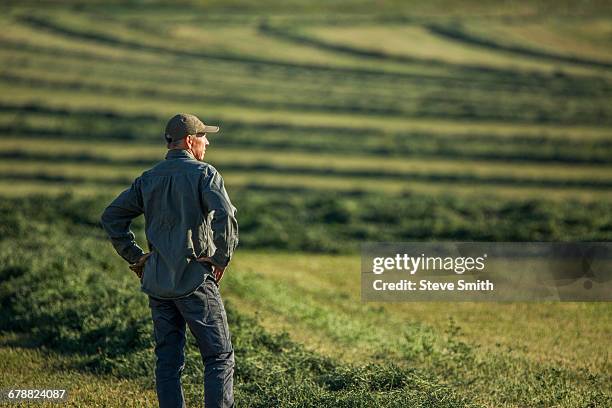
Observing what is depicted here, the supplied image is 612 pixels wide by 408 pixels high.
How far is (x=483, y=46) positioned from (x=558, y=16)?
8078 mm

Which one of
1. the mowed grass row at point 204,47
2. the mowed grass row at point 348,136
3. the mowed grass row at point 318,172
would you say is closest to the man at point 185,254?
the mowed grass row at point 318,172

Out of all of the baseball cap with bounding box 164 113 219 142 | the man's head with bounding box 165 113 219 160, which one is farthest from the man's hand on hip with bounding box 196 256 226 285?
the baseball cap with bounding box 164 113 219 142

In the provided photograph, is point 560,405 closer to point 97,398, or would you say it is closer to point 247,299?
point 97,398

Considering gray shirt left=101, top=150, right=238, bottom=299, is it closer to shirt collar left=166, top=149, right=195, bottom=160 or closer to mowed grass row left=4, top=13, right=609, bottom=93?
shirt collar left=166, top=149, right=195, bottom=160

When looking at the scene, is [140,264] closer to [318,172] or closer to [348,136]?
[318,172]

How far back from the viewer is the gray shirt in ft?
20.2

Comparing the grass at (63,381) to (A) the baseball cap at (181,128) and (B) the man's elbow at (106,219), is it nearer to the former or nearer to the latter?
(B) the man's elbow at (106,219)

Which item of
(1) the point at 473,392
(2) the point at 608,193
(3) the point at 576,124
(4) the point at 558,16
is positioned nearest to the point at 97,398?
(1) the point at 473,392

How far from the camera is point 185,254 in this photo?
6238 mm

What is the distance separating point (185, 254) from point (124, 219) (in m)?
0.60

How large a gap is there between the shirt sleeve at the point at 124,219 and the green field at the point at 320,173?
1.66 m

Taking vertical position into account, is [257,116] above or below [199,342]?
below

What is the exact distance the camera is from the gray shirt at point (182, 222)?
6.17 m

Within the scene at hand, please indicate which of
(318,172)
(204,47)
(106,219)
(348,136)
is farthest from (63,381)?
(204,47)
